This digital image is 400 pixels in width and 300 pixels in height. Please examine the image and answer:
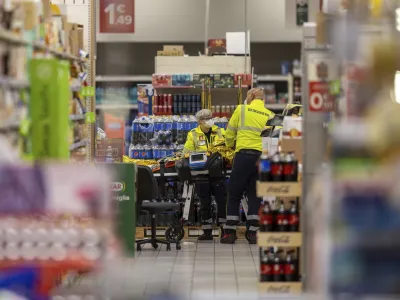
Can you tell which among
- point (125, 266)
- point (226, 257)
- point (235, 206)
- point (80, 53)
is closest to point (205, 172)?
point (235, 206)

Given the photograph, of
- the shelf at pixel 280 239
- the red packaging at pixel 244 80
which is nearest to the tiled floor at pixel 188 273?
the shelf at pixel 280 239

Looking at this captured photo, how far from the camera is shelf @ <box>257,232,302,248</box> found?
768 cm

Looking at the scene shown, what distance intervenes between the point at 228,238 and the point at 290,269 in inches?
166

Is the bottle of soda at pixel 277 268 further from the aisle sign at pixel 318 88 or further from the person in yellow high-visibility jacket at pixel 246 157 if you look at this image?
the person in yellow high-visibility jacket at pixel 246 157

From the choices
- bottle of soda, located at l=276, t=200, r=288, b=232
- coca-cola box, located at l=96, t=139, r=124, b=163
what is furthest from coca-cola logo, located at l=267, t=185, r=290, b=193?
coca-cola box, located at l=96, t=139, r=124, b=163

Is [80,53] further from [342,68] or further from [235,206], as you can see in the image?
[342,68]

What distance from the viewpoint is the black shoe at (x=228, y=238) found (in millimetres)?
12031

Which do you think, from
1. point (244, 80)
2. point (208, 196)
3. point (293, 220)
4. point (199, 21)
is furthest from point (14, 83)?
point (199, 21)

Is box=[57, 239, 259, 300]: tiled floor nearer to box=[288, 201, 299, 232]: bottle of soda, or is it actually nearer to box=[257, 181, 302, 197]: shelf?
box=[288, 201, 299, 232]: bottle of soda

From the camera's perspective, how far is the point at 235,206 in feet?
39.1

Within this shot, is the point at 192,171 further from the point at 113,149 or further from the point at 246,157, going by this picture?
the point at 113,149

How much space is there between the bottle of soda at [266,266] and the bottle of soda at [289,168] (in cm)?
69

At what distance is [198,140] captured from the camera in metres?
12.3

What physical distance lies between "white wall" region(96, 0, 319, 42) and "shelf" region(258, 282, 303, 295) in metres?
12.3
